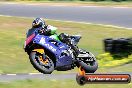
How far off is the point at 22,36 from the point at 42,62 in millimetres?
11192

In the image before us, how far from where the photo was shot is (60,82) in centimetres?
1009

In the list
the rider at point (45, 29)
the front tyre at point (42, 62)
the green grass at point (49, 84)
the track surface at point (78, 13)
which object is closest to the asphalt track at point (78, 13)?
the track surface at point (78, 13)

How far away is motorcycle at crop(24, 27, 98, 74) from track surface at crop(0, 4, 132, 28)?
694 inches

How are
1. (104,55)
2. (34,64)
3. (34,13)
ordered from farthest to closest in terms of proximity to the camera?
1. (34,13)
2. (104,55)
3. (34,64)

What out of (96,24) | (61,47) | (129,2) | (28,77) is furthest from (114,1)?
(61,47)

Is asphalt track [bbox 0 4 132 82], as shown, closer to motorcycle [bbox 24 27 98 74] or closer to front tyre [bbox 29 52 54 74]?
motorcycle [bbox 24 27 98 74]

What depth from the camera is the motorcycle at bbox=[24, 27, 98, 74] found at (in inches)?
276

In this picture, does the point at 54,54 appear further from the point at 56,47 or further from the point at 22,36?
the point at 22,36

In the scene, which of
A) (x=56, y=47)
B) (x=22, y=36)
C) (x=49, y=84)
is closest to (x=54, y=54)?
(x=56, y=47)

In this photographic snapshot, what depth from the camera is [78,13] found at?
2891 cm

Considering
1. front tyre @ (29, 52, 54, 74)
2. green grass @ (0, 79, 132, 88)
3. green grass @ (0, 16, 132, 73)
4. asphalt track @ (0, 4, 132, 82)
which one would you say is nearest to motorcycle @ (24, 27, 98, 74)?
front tyre @ (29, 52, 54, 74)

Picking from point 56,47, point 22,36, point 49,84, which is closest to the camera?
point 56,47

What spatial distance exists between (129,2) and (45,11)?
7699 mm

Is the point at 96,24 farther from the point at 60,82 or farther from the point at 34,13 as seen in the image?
the point at 60,82
